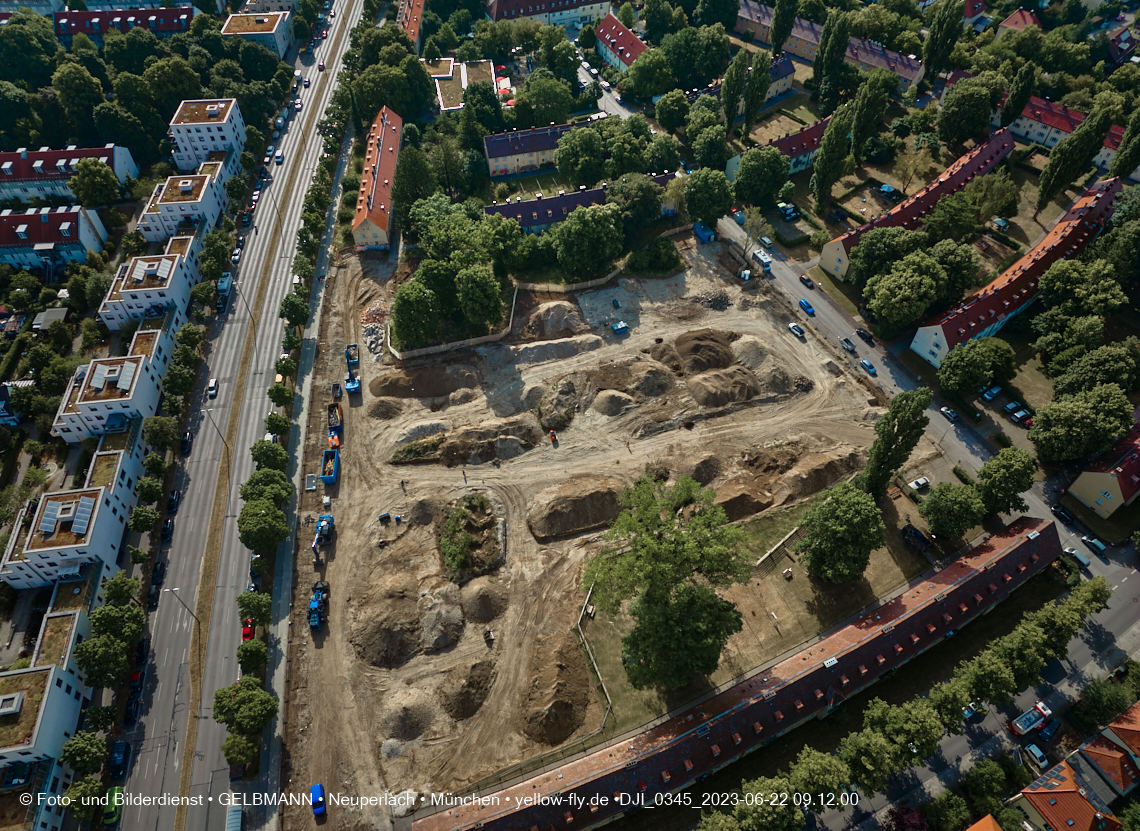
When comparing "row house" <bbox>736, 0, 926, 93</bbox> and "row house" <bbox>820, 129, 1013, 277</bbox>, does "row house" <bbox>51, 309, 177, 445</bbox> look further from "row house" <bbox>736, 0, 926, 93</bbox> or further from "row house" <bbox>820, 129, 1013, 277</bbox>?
"row house" <bbox>736, 0, 926, 93</bbox>

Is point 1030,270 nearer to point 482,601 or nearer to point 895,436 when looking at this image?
point 895,436

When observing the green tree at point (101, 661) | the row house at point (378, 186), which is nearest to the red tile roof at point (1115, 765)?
the green tree at point (101, 661)

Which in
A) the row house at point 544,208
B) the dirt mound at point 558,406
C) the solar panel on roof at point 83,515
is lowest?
the solar panel on roof at point 83,515

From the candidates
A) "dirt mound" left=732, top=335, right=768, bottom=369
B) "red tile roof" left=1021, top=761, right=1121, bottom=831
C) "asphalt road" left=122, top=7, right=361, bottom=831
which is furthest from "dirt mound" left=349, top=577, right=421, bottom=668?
"red tile roof" left=1021, top=761, right=1121, bottom=831

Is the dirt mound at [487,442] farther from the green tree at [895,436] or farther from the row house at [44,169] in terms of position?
the row house at [44,169]

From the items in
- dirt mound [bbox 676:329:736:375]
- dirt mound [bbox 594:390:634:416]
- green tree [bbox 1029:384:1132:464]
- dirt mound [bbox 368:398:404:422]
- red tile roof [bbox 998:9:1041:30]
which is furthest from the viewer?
red tile roof [bbox 998:9:1041:30]

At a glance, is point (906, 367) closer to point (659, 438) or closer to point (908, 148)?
point (659, 438)

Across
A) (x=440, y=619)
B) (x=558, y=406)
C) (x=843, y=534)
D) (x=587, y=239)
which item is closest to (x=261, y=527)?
(x=440, y=619)
